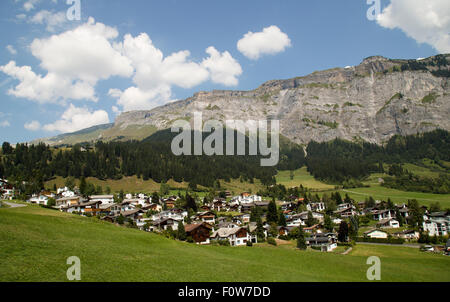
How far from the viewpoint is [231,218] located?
102125 mm

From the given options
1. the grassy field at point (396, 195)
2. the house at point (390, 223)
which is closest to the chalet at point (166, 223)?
the house at point (390, 223)

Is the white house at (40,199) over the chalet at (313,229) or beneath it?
over

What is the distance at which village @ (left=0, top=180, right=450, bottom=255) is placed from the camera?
6906 centimetres

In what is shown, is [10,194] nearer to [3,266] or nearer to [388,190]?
[3,266]

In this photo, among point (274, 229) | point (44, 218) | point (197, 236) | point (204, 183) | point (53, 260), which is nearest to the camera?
point (53, 260)

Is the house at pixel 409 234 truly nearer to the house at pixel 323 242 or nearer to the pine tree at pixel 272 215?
the house at pixel 323 242

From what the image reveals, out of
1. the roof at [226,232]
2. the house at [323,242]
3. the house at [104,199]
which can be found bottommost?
the house at [323,242]

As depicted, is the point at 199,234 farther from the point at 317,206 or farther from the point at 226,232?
the point at 317,206

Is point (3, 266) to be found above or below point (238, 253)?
above

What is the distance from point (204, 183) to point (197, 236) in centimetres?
11501

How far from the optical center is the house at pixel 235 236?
228 feet

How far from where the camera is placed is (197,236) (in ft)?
225
